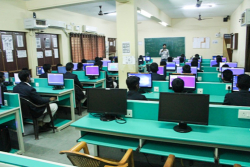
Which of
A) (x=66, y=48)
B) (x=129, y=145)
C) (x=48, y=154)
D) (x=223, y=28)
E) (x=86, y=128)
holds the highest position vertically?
(x=223, y=28)

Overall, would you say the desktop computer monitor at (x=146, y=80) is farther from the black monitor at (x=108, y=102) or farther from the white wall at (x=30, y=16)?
the white wall at (x=30, y=16)

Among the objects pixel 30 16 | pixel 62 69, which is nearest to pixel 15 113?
pixel 62 69

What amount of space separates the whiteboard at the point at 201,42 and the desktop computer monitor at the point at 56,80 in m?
9.46

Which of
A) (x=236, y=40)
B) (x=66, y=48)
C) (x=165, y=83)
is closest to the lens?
(x=165, y=83)

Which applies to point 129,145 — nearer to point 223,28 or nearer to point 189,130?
point 189,130

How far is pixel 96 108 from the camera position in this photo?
99.0 inches

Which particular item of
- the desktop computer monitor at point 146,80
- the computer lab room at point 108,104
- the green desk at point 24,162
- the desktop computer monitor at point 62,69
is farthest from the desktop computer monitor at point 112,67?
the green desk at point 24,162

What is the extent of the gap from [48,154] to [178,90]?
2089 mm

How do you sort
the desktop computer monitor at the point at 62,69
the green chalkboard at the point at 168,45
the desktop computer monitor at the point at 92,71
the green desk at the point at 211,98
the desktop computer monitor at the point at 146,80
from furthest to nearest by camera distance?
the green chalkboard at the point at 168,45, the desktop computer monitor at the point at 62,69, the desktop computer monitor at the point at 92,71, the desktop computer monitor at the point at 146,80, the green desk at the point at 211,98

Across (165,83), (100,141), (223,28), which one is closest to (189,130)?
(100,141)

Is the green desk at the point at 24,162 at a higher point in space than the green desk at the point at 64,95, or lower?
higher

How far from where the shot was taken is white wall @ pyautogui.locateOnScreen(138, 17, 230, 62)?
11.5 meters

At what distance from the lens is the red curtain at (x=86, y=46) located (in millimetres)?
8766

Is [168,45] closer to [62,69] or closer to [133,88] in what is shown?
[62,69]
